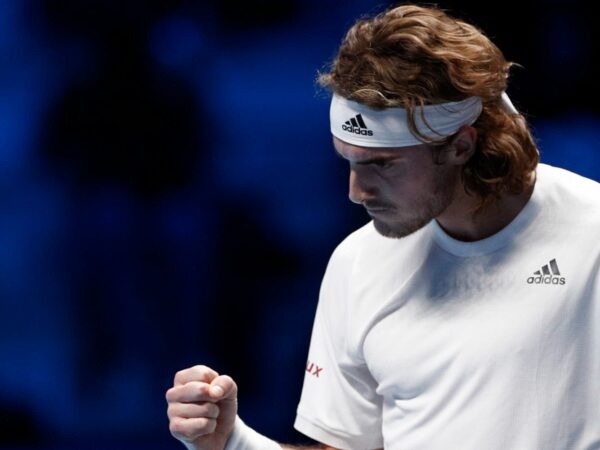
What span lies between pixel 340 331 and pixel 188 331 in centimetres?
126

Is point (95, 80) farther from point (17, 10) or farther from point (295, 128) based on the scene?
point (295, 128)

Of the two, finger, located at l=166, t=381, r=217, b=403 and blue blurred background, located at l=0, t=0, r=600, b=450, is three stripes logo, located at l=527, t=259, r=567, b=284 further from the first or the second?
blue blurred background, located at l=0, t=0, r=600, b=450

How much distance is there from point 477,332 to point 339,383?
1.47 feet

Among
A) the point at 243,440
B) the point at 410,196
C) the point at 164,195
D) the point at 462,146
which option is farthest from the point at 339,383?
the point at 164,195

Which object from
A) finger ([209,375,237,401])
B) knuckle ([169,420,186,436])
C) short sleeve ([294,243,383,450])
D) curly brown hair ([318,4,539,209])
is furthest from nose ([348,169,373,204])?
knuckle ([169,420,186,436])

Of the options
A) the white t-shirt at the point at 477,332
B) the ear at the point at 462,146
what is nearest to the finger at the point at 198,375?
the white t-shirt at the point at 477,332

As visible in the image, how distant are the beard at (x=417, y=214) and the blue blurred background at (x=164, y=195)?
131cm

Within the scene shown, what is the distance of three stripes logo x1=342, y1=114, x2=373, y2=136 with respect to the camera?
8.98 ft

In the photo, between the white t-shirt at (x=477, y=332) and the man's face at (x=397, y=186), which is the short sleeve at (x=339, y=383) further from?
the man's face at (x=397, y=186)

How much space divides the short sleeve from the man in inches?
3.0

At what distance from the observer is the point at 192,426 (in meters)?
2.65

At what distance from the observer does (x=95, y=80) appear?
4.12 metres

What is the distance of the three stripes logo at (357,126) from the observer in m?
2.74

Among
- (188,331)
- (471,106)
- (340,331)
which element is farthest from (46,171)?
(471,106)
